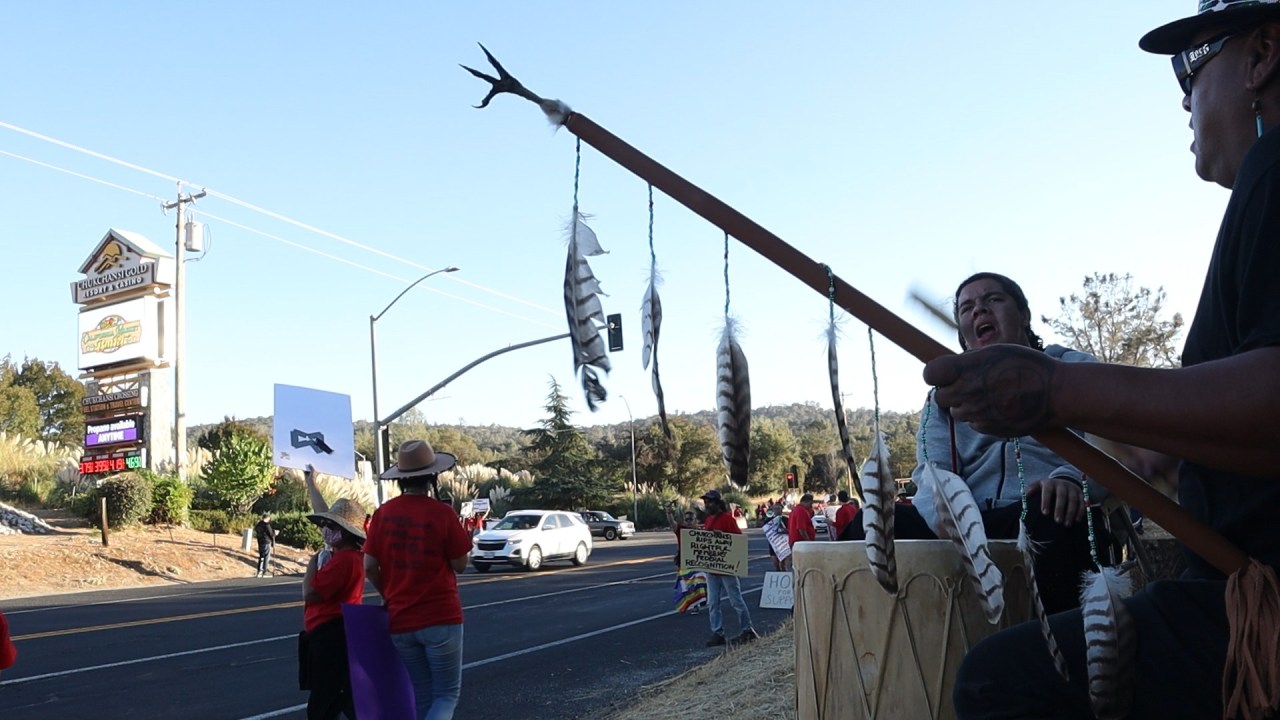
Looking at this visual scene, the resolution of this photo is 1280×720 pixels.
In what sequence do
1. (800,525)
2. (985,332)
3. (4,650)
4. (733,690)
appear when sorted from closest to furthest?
(985,332) < (4,650) < (733,690) < (800,525)

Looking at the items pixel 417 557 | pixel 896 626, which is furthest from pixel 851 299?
pixel 417 557

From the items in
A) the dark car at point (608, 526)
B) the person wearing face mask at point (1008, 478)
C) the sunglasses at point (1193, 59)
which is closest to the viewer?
the sunglasses at point (1193, 59)

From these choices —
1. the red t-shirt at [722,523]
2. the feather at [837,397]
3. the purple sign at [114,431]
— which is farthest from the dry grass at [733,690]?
the purple sign at [114,431]

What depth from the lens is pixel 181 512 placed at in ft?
106

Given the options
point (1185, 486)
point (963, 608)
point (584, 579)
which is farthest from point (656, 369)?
point (584, 579)

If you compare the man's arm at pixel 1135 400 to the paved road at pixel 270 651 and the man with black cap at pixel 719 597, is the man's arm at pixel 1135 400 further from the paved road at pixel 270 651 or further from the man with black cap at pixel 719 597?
the man with black cap at pixel 719 597

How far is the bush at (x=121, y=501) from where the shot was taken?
30.4 meters

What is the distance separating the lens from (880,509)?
1.94 meters

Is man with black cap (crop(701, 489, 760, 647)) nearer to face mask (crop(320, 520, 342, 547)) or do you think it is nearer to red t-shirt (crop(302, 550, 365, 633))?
face mask (crop(320, 520, 342, 547))

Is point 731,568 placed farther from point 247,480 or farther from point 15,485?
point 15,485

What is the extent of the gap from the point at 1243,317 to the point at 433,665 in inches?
199

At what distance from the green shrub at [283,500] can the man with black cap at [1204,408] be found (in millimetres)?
35929

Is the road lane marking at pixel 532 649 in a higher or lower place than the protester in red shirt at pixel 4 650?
lower

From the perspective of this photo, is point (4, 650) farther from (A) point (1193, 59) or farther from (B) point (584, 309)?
(A) point (1193, 59)
